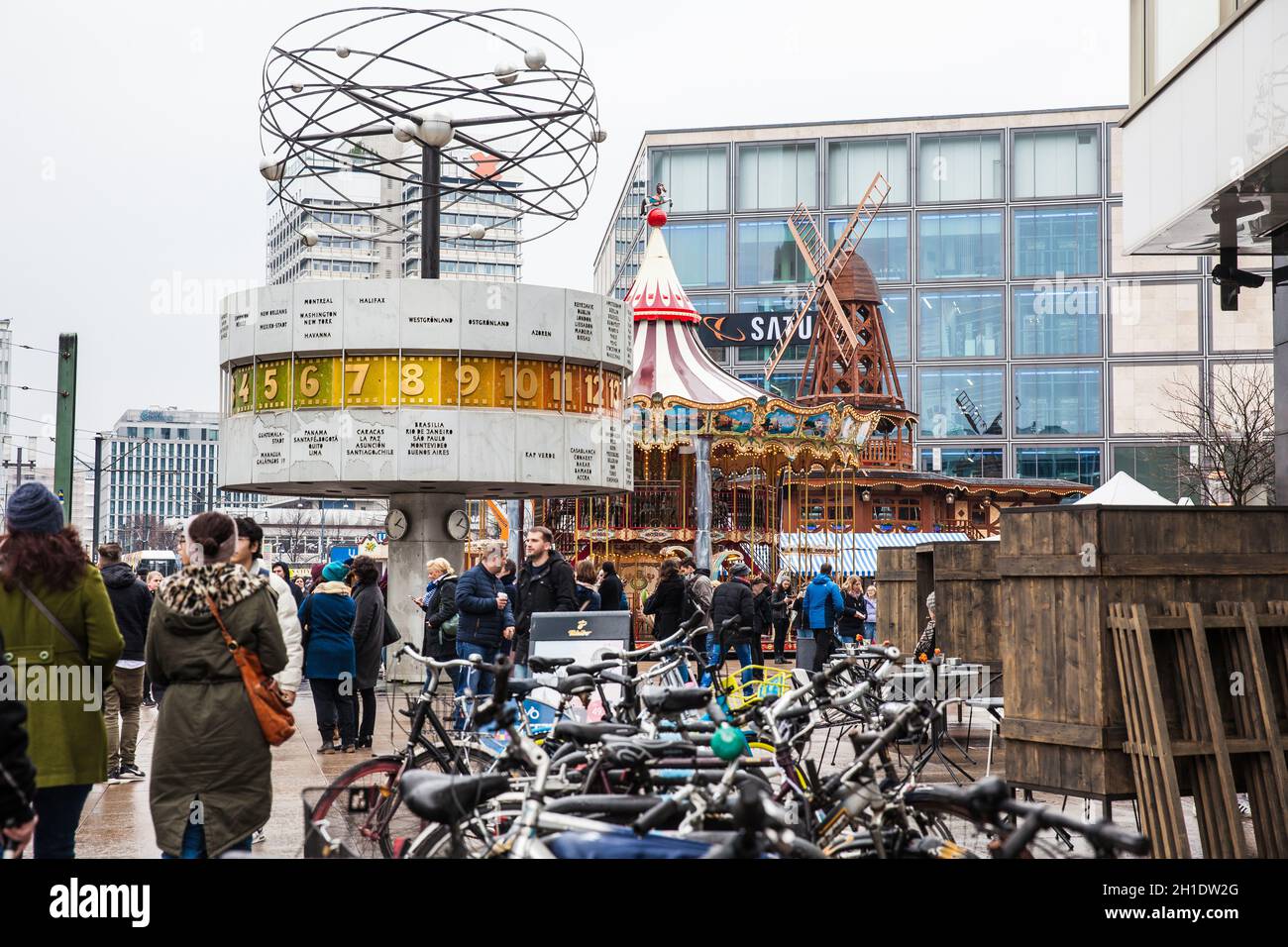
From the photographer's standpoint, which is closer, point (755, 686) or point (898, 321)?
point (755, 686)

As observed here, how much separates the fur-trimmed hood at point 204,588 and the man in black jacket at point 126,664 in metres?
5.29

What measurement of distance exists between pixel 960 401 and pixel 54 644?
209 feet

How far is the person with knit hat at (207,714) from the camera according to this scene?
6.07 meters

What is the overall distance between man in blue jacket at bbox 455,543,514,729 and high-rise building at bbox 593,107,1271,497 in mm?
54332

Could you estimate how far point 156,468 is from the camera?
93000mm

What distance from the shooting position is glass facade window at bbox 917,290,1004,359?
221 feet

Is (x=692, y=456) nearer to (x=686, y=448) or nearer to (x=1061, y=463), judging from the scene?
(x=686, y=448)

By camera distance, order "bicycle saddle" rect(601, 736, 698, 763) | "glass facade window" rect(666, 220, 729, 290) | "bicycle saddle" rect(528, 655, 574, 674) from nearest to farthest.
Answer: "bicycle saddle" rect(601, 736, 698, 763) < "bicycle saddle" rect(528, 655, 574, 674) < "glass facade window" rect(666, 220, 729, 290)

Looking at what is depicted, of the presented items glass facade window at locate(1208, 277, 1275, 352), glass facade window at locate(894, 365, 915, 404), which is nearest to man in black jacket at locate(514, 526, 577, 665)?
glass facade window at locate(894, 365, 915, 404)

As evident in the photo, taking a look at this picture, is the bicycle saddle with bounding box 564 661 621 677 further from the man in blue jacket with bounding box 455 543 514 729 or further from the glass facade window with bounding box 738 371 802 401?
the glass facade window with bounding box 738 371 802 401

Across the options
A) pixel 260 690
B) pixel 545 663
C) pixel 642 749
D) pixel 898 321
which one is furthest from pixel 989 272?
pixel 642 749

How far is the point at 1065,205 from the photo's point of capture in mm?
66562

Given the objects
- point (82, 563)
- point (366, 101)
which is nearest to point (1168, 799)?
point (82, 563)
